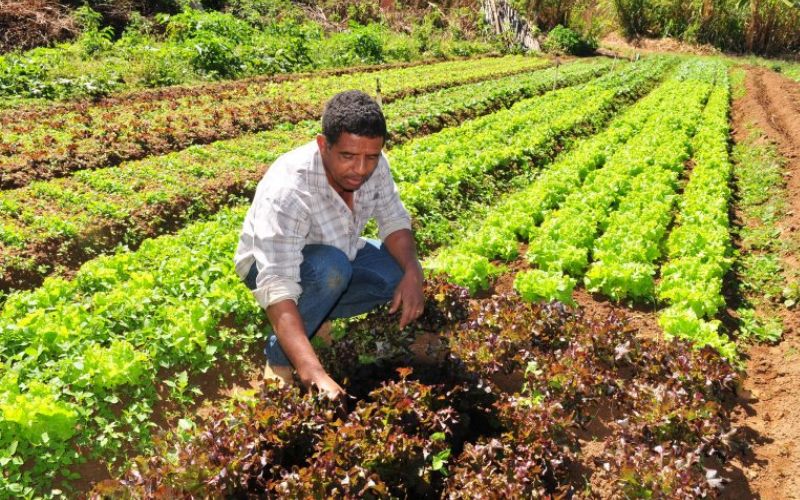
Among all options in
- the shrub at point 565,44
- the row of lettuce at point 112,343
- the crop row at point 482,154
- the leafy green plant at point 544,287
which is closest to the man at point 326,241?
the row of lettuce at point 112,343

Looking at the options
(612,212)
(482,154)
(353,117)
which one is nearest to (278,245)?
(353,117)

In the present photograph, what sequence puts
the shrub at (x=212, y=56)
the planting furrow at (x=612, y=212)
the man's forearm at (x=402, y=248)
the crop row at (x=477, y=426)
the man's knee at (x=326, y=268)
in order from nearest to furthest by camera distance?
the crop row at (x=477, y=426)
the man's knee at (x=326, y=268)
the man's forearm at (x=402, y=248)
the planting furrow at (x=612, y=212)
the shrub at (x=212, y=56)

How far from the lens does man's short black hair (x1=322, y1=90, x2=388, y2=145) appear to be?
341 centimetres

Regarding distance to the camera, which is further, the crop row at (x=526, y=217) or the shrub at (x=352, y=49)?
the shrub at (x=352, y=49)

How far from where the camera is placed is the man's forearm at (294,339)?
3.23 m

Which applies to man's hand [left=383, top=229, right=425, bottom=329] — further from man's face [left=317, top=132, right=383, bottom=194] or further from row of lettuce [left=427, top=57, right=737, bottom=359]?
row of lettuce [left=427, top=57, right=737, bottom=359]

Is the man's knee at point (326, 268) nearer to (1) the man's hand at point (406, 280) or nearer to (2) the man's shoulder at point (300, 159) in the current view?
(1) the man's hand at point (406, 280)

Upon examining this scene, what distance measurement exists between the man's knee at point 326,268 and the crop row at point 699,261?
2.74 meters

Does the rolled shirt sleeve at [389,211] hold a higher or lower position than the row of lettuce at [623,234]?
higher

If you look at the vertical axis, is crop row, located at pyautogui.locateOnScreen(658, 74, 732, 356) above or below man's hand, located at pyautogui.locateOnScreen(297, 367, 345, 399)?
below

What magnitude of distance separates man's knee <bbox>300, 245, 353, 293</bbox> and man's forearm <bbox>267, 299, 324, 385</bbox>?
70cm

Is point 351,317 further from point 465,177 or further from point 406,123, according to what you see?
point 406,123

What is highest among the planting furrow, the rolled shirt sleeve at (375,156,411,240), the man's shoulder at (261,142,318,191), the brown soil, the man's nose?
the man's nose

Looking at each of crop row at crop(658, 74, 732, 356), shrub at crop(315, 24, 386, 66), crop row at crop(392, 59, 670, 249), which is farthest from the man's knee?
shrub at crop(315, 24, 386, 66)
